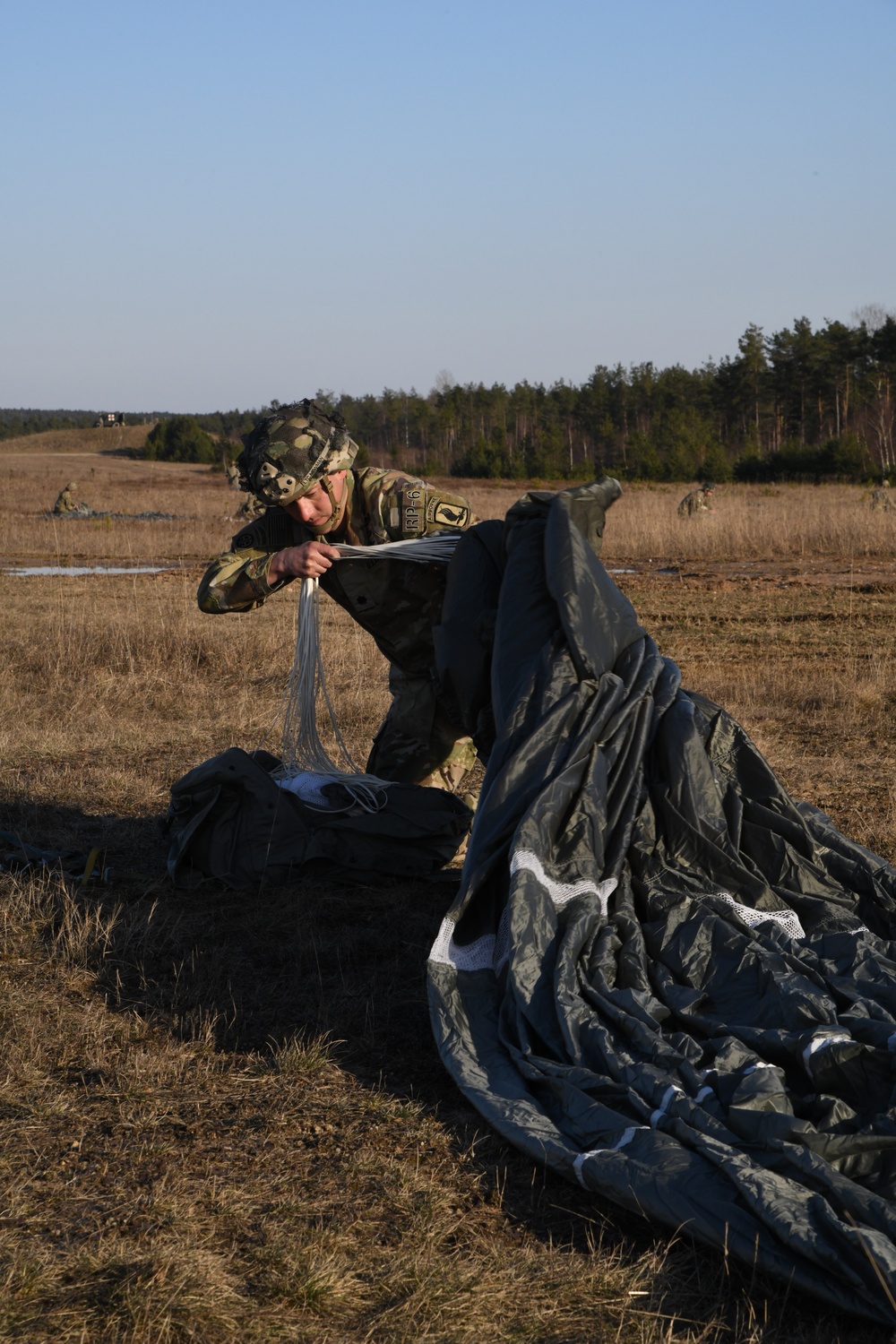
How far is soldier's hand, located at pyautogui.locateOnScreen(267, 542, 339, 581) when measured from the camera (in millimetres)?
4391

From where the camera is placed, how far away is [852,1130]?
2451 mm

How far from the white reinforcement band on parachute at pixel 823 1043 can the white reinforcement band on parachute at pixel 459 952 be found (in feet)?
2.80

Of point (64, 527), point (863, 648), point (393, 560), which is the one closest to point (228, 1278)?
point (393, 560)

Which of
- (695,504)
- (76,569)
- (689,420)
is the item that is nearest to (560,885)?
(76,569)

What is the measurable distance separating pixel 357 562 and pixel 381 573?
0.35ft

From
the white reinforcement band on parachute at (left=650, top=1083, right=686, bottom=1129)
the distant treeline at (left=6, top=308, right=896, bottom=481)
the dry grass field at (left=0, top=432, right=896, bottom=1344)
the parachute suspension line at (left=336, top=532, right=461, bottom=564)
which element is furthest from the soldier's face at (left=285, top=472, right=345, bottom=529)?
the distant treeline at (left=6, top=308, right=896, bottom=481)

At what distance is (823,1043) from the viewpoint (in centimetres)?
264

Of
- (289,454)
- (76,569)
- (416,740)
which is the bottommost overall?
(416,740)

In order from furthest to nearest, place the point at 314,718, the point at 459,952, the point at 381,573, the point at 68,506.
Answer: the point at 68,506
the point at 314,718
the point at 381,573
the point at 459,952

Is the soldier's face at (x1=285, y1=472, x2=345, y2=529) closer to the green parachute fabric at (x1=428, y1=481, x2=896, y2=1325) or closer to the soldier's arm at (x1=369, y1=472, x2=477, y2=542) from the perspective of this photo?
the soldier's arm at (x1=369, y1=472, x2=477, y2=542)

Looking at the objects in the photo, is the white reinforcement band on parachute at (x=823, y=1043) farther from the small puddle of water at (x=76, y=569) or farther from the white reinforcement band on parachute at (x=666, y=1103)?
the small puddle of water at (x=76, y=569)

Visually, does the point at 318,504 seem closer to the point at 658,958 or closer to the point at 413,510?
the point at 413,510

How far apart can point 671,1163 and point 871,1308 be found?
0.45 m

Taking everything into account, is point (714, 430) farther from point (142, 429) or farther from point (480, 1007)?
point (480, 1007)
